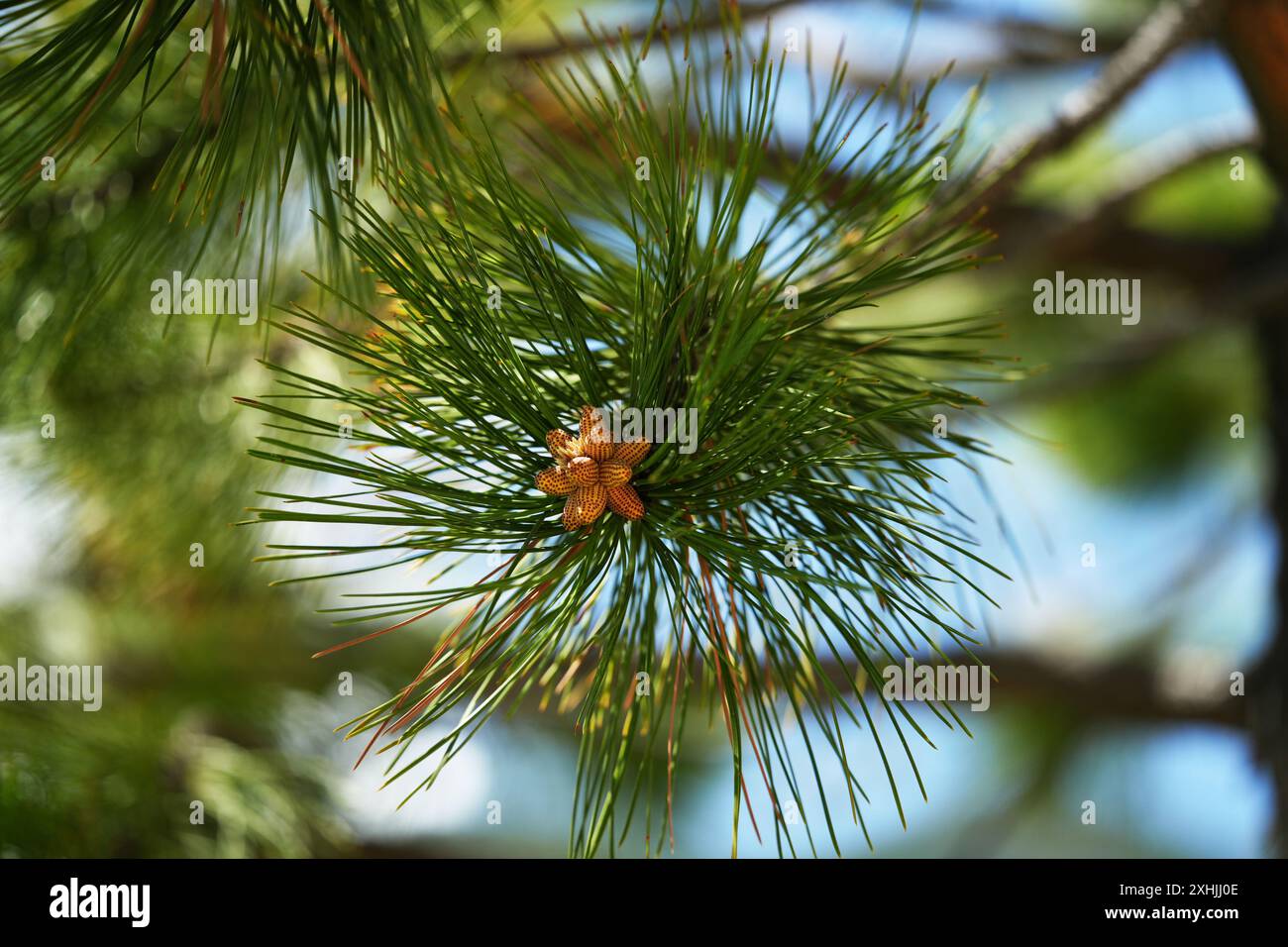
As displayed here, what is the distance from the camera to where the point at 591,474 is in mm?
409

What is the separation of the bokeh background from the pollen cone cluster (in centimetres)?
21

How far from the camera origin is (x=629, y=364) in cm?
47

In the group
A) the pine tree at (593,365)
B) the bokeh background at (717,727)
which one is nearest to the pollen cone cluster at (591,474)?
the pine tree at (593,365)

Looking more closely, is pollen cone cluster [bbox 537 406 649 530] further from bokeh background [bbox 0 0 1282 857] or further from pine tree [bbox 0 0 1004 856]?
bokeh background [bbox 0 0 1282 857]

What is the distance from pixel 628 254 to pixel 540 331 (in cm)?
14

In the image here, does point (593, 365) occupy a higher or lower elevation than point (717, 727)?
higher

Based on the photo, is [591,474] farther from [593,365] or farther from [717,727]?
[717,727]

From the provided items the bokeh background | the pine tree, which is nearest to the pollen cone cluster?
the pine tree

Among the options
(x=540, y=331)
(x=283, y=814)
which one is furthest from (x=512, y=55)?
(x=283, y=814)

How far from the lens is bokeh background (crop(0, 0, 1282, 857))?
2.75 feet

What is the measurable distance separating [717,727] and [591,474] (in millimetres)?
1207

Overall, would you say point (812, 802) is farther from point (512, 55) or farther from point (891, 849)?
point (512, 55)

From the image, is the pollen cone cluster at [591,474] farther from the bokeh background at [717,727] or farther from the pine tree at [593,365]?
the bokeh background at [717,727]

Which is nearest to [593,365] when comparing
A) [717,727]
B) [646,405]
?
[646,405]
